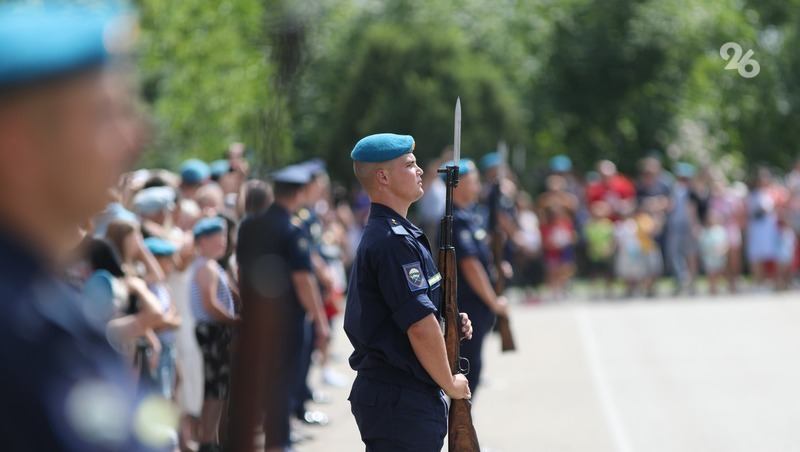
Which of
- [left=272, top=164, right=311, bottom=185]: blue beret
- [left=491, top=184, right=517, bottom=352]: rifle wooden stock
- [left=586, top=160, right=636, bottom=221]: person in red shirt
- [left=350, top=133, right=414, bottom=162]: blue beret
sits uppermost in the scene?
[left=350, top=133, right=414, bottom=162]: blue beret

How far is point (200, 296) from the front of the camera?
→ 7.96 metres

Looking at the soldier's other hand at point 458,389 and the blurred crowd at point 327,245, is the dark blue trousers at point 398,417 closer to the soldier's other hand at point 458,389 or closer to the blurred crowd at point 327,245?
the soldier's other hand at point 458,389

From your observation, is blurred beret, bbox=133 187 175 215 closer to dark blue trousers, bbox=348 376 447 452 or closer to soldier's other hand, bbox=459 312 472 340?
soldier's other hand, bbox=459 312 472 340

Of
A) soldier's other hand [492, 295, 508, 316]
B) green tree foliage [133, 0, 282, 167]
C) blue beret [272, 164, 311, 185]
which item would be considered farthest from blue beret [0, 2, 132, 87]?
green tree foliage [133, 0, 282, 167]

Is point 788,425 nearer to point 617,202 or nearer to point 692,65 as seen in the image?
point 617,202

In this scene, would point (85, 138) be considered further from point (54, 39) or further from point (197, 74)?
point (197, 74)

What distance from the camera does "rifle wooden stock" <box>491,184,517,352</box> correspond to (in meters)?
9.45

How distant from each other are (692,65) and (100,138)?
1218 inches

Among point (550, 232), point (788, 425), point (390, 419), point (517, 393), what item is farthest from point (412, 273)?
point (550, 232)

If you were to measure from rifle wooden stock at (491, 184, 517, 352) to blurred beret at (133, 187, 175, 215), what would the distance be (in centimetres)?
238

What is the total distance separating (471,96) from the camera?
2984cm

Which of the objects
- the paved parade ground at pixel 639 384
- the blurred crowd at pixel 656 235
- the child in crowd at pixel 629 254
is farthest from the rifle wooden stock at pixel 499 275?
the child in crowd at pixel 629 254

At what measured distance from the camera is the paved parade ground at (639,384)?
30.3ft

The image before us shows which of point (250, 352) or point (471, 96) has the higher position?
point (250, 352)
